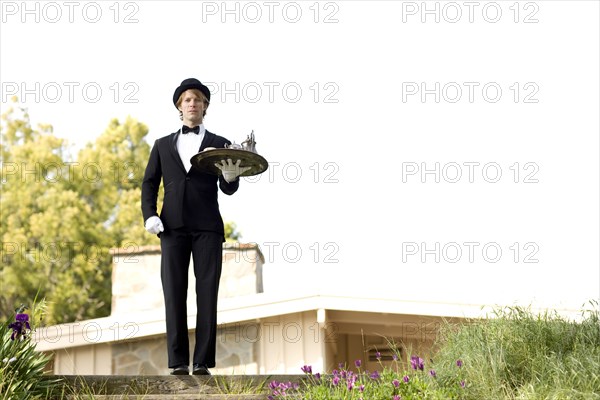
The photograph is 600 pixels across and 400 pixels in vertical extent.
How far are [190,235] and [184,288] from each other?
1.28 feet

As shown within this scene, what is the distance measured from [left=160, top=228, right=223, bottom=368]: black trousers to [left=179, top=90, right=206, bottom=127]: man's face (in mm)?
849

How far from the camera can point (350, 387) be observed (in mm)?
4691

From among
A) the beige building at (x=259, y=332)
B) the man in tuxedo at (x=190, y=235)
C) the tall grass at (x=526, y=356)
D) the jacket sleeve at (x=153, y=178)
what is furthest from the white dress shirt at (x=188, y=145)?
the beige building at (x=259, y=332)

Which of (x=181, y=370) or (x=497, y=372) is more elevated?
(x=497, y=372)

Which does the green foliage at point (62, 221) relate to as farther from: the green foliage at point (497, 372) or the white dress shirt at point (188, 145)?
the green foliage at point (497, 372)

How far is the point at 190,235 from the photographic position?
5.90 metres

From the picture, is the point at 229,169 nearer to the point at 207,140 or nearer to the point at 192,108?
the point at 207,140

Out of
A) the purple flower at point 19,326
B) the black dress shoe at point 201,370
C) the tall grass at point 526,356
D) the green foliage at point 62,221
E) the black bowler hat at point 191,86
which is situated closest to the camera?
the tall grass at point 526,356

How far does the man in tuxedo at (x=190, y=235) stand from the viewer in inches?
229

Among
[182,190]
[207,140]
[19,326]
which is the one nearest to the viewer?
[19,326]

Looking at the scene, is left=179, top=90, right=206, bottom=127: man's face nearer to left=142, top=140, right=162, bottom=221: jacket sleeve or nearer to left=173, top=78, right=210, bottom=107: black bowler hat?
left=173, top=78, right=210, bottom=107: black bowler hat

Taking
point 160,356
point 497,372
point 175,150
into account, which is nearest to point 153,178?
point 175,150

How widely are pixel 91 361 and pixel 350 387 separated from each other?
7380 millimetres

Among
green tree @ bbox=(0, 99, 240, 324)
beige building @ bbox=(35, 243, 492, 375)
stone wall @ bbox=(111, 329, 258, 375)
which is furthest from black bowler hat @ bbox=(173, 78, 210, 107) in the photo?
green tree @ bbox=(0, 99, 240, 324)
